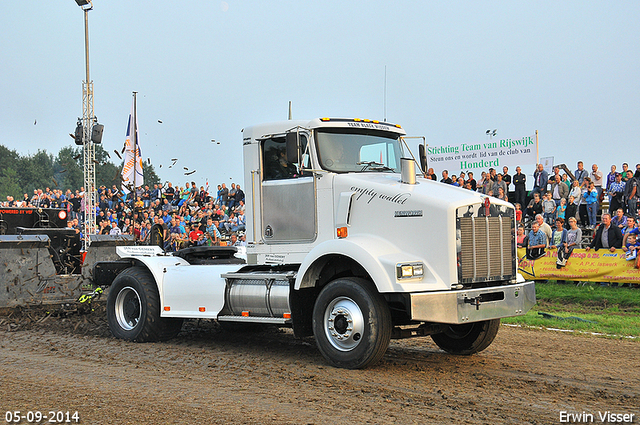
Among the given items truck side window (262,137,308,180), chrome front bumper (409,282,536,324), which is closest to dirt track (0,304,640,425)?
chrome front bumper (409,282,536,324)

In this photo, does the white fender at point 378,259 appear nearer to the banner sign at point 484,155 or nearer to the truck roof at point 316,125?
the truck roof at point 316,125

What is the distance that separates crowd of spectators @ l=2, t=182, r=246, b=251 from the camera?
21197 mm

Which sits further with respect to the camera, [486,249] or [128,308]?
[128,308]

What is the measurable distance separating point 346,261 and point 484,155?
1637 cm

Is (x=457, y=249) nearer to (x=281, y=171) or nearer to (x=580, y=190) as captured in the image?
(x=281, y=171)

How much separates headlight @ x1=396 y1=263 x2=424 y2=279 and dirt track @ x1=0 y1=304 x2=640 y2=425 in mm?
1095

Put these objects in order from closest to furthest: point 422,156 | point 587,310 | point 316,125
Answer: point 316,125 < point 422,156 < point 587,310

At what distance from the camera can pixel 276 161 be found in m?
8.66

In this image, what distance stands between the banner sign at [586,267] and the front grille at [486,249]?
24.7 feet

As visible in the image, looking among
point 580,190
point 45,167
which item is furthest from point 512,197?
point 45,167

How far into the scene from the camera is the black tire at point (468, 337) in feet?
26.7

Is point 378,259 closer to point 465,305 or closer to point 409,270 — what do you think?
point 409,270

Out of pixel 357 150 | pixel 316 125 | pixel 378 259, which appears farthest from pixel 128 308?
pixel 378 259

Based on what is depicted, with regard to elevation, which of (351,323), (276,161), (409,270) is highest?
(276,161)
